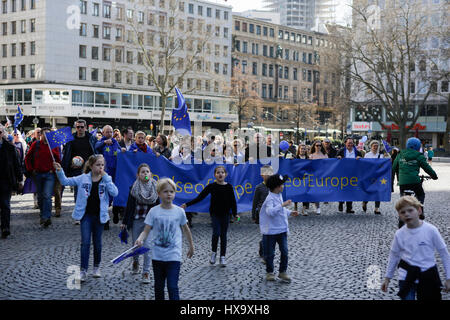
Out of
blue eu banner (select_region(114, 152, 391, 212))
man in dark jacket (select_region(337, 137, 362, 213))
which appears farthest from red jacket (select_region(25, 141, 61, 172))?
man in dark jacket (select_region(337, 137, 362, 213))

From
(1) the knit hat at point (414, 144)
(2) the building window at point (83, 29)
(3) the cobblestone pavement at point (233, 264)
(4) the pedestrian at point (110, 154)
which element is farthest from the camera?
(2) the building window at point (83, 29)

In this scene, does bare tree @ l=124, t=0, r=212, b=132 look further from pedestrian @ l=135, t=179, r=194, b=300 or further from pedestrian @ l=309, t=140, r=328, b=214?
pedestrian @ l=135, t=179, r=194, b=300

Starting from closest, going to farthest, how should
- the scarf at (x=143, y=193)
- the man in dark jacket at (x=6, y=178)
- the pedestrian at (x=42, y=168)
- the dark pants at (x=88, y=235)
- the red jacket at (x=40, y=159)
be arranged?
1. the dark pants at (x=88, y=235)
2. the scarf at (x=143, y=193)
3. the man in dark jacket at (x=6, y=178)
4. the pedestrian at (x=42, y=168)
5. the red jacket at (x=40, y=159)

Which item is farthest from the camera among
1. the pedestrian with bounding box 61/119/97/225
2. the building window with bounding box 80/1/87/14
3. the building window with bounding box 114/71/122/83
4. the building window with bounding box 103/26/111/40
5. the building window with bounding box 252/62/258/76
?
the building window with bounding box 252/62/258/76

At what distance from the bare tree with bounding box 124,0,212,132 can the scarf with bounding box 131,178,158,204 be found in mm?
29843

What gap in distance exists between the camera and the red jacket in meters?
12.2

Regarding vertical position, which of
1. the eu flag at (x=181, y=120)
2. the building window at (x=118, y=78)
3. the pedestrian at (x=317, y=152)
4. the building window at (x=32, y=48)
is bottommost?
the pedestrian at (x=317, y=152)

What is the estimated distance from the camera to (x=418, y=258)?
510 centimetres

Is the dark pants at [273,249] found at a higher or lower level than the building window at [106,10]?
lower

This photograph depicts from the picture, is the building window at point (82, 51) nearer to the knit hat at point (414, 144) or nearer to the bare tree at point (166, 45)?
the bare tree at point (166, 45)

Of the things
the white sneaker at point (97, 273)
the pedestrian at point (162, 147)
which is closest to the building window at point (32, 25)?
the pedestrian at point (162, 147)

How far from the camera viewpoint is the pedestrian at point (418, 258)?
505cm

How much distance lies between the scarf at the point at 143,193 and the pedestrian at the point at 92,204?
0.26m

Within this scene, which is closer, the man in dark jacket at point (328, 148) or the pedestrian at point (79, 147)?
the pedestrian at point (79, 147)
